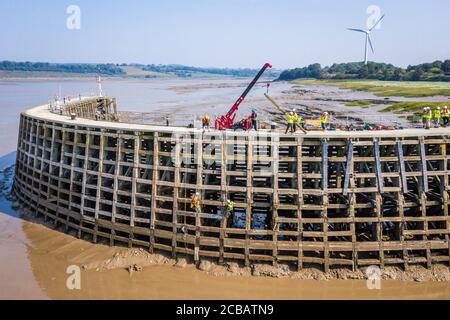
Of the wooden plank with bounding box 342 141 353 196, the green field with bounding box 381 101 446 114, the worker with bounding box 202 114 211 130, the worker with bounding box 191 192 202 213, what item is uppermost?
the green field with bounding box 381 101 446 114

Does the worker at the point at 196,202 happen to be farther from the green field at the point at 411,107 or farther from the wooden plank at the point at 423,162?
the green field at the point at 411,107

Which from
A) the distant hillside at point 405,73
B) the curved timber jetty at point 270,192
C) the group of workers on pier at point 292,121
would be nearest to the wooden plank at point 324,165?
the curved timber jetty at point 270,192

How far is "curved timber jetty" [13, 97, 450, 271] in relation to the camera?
1661cm

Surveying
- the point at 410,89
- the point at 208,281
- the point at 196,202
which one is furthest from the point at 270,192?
the point at 410,89

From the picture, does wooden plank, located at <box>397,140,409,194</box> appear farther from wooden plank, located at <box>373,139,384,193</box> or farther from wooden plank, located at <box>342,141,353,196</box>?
wooden plank, located at <box>342,141,353,196</box>

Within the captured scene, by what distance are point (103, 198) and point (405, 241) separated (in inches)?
580

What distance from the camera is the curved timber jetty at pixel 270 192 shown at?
16609mm

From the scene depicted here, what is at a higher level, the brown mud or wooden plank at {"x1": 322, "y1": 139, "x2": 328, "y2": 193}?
wooden plank at {"x1": 322, "y1": 139, "x2": 328, "y2": 193}

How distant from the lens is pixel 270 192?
16781 millimetres

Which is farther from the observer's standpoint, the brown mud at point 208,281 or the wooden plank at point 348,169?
the wooden plank at point 348,169

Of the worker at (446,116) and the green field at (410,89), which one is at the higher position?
the green field at (410,89)

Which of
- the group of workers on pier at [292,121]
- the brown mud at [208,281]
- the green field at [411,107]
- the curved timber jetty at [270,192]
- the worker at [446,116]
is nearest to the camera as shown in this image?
the brown mud at [208,281]

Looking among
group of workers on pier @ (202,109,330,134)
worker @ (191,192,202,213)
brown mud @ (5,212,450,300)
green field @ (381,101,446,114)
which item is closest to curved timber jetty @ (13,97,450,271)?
worker @ (191,192,202,213)
